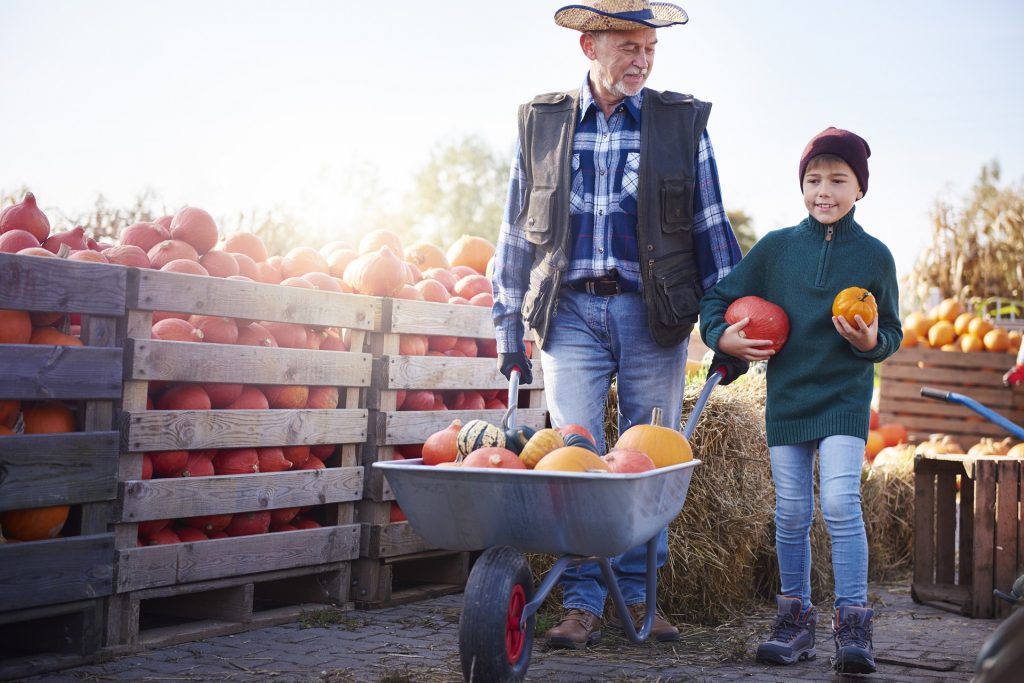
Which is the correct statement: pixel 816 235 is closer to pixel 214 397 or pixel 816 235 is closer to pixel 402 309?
pixel 402 309

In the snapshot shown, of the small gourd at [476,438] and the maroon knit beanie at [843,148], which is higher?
the maroon knit beanie at [843,148]


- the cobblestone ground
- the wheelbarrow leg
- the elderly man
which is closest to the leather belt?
the elderly man

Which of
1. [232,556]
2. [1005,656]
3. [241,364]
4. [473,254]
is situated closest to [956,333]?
[473,254]

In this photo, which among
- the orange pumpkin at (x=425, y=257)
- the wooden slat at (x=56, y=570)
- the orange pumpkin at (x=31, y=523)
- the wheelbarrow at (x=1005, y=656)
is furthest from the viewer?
the orange pumpkin at (x=425, y=257)

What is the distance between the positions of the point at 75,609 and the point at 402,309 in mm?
1829

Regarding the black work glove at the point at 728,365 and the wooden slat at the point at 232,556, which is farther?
the black work glove at the point at 728,365

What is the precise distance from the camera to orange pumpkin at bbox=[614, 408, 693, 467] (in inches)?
122

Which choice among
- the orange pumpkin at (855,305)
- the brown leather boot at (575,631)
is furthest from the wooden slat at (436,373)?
the orange pumpkin at (855,305)

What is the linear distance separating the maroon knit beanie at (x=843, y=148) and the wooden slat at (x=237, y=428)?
7.00 feet

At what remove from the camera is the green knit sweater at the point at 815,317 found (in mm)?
3646

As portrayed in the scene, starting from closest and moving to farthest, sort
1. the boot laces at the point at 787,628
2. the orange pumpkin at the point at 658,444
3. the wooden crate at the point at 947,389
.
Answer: the orange pumpkin at the point at 658,444, the boot laces at the point at 787,628, the wooden crate at the point at 947,389

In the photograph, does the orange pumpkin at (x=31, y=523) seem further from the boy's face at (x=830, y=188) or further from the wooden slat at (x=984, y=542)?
the wooden slat at (x=984, y=542)

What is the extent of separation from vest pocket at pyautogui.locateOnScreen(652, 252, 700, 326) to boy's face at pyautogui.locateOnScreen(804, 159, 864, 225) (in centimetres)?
52

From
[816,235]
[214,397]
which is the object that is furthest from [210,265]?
[816,235]
